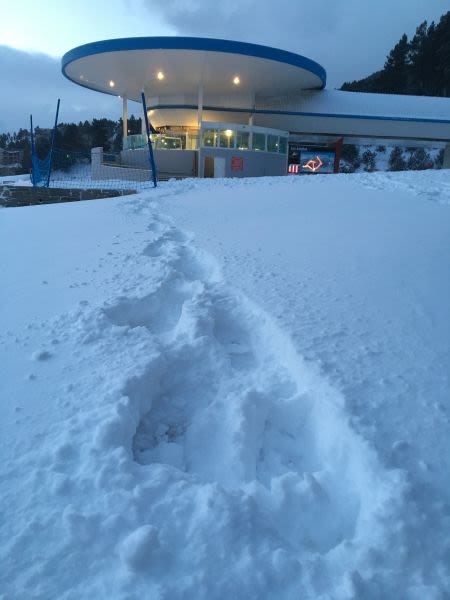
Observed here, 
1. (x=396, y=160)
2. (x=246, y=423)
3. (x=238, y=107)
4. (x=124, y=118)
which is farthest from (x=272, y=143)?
(x=246, y=423)

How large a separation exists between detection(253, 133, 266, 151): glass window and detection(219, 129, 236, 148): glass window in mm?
1351

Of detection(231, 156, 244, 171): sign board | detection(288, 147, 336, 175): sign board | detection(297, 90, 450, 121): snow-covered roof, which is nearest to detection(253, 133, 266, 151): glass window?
detection(231, 156, 244, 171): sign board

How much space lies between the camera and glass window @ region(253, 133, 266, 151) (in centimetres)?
2255

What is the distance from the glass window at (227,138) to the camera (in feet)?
71.4

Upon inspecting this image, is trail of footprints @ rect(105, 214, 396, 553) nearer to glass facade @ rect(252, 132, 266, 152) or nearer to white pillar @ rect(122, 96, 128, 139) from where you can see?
glass facade @ rect(252, 132, 266, 152)

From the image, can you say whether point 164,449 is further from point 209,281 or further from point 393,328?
point 209,281

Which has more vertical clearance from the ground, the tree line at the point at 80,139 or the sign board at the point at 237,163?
the tree line at the point at 80,139

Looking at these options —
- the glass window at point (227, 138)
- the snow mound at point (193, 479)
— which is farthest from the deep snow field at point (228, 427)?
the glass window at point (227, 138)

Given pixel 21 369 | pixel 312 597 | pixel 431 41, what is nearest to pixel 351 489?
pixel 312 597

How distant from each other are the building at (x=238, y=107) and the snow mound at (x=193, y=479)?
19762 mm

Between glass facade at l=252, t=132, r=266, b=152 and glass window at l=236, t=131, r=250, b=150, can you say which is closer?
glass window at l=236, t=131, r=250, b=150

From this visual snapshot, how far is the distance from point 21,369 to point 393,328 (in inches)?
96.0

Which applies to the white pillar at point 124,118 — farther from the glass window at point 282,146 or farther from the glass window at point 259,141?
the glass window at point 282,146

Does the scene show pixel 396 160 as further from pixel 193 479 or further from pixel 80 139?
pixel 193 479
